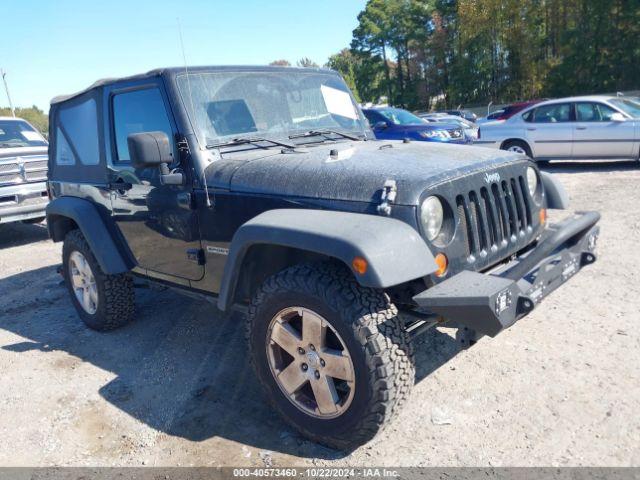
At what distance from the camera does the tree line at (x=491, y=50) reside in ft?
92.5

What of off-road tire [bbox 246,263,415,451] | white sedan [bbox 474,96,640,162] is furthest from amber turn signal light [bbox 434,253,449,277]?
white sedan [bbox 474,96,640,162]

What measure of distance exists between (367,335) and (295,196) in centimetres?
89

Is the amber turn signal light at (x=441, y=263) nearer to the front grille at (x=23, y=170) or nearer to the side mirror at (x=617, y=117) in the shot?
the front grille at (x=23, y=170)

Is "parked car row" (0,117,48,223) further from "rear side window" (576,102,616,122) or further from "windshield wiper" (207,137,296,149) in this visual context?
"rear side window" (576,102,616,122)

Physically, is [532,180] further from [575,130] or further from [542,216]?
[575,130]

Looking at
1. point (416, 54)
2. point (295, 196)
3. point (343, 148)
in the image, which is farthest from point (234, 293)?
point (416, 54)

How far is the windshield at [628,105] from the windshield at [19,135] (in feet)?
35.3

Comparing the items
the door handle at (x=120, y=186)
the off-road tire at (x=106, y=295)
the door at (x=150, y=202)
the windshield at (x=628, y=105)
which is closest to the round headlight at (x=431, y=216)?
the door at (x=150, y=202)

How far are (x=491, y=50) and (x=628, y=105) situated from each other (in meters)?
27.3

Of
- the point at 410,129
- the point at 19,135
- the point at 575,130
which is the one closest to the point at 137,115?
the point at 19,135

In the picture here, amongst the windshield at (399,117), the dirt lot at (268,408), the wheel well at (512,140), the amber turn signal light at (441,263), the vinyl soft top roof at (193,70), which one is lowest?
the dirt lot at (268,408)

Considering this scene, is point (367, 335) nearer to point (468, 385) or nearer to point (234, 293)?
point (234, 293)

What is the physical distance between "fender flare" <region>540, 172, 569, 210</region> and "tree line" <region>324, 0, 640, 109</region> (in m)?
28.5

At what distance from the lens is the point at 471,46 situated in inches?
1443
